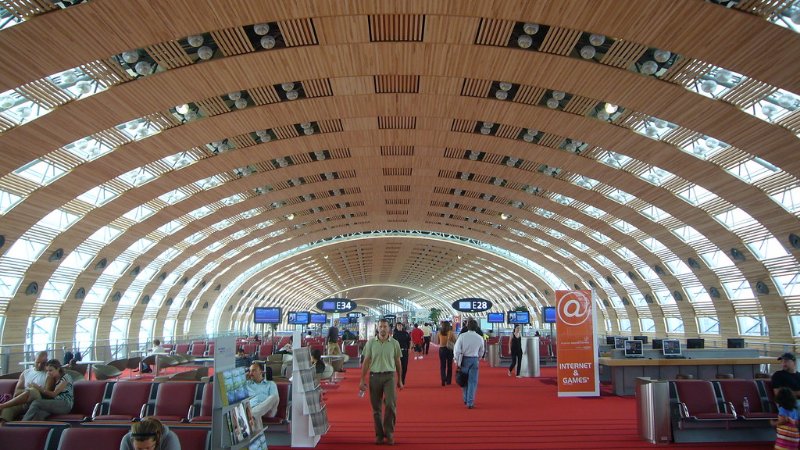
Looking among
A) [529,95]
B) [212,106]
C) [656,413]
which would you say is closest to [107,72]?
[212,106]

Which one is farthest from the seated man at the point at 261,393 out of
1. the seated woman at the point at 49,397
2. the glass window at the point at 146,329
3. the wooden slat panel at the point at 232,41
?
the glass window at the point at 146,329

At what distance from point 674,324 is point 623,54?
28256mm

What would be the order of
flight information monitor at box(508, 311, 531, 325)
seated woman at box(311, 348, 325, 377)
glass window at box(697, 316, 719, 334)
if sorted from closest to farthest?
seated woman at box(311, 348, 325, 377)
glass window at box(697, 316, 719, 334)
flight information monitor at box(508, 311, 531, 325)

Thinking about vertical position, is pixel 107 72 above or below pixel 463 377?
above

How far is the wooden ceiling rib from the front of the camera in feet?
40.3

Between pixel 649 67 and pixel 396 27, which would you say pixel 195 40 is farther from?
pixel 649 67

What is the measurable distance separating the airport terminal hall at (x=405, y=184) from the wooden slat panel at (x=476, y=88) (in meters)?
0.10

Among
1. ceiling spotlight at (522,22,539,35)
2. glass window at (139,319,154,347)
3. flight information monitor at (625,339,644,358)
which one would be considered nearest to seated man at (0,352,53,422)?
ceiling spotlight at (522,22,539,35)

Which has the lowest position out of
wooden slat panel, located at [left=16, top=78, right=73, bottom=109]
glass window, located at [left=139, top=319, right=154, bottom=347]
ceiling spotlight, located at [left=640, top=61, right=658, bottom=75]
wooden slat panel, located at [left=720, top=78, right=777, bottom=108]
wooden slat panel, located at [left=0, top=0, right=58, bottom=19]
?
glass window, located at [left=139, top=319, right=154, bottom=347]

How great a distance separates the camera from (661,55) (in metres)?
13.5

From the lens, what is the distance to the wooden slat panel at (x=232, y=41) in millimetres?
13039

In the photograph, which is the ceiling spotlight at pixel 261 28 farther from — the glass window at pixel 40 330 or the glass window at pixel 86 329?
the glass window at pixel 86 329

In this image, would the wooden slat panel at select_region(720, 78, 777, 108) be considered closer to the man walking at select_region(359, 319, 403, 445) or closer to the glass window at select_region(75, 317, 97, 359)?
the man walking at select_region(359, 319, 403, 445)

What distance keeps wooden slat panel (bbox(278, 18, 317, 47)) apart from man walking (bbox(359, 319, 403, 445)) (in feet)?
24.3
